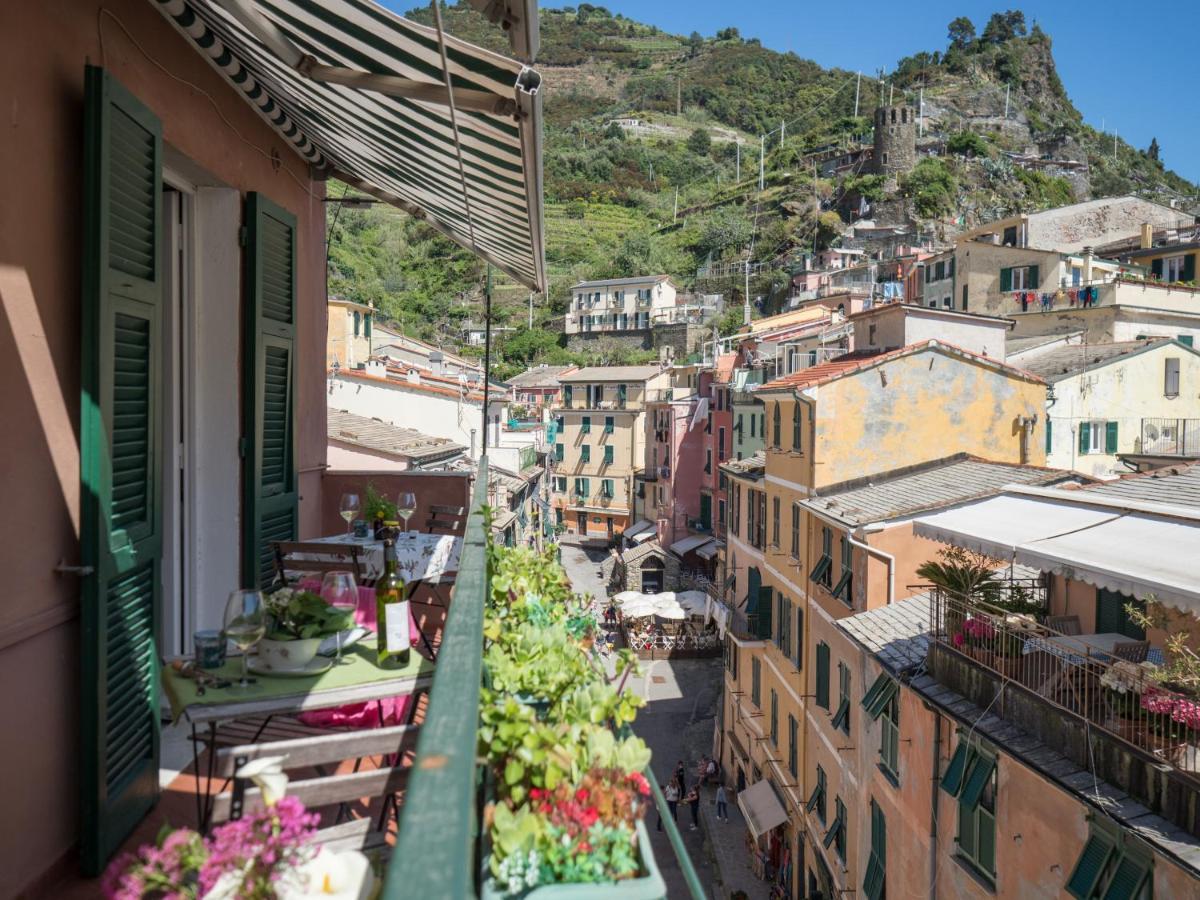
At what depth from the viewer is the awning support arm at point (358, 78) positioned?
3.27 m

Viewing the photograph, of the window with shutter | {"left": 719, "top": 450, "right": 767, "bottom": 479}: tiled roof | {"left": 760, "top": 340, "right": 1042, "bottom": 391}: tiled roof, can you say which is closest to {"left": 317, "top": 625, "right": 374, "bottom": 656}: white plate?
{"left": 760, "top": 340, "right": 1042, "bottom": 391}: tiled roof

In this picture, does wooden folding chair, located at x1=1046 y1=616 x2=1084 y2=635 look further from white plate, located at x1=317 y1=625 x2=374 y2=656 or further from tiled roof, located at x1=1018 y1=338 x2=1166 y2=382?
tiled roof, located at x1=1018 y1=338 x2=1166 y2=382

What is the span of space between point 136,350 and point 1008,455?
707 inches

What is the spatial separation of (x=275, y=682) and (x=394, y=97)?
2.57 meters

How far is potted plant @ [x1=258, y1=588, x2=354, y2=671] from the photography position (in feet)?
10.6

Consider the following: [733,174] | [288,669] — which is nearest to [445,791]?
[288,669]

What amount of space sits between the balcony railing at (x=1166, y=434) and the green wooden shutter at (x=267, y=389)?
25.1m

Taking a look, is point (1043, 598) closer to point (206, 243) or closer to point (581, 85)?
point (206, 243)

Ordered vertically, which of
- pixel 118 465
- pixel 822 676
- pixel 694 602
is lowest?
pixel 694 602

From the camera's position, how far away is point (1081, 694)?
903cm

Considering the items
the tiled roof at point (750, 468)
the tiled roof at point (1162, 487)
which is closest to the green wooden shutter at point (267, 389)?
the tiled roof at point (1162, 487)

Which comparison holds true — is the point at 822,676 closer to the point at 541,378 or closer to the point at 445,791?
the point at 445,791

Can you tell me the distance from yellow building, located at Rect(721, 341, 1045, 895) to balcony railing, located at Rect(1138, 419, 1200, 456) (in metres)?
8.58

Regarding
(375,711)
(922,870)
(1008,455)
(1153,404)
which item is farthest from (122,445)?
(1153,404)
